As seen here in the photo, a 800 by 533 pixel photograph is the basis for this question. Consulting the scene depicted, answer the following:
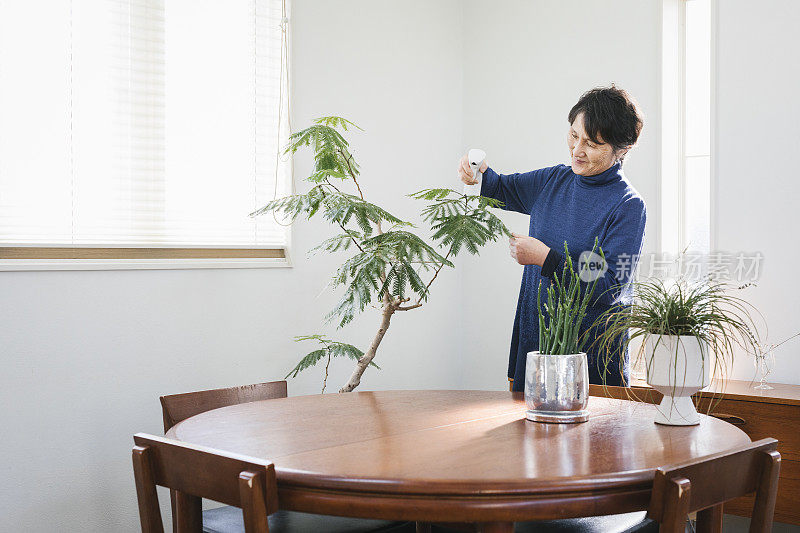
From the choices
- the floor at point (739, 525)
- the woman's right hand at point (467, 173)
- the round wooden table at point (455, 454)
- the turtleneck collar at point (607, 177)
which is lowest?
the floor at point (739, 525)

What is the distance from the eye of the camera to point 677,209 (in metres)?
3.86

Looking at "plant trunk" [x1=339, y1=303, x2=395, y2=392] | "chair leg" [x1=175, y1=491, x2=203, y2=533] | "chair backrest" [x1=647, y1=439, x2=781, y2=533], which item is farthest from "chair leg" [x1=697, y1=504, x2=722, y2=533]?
"plant trunk" [x1=339, y1=303, x2=395, y2=392]

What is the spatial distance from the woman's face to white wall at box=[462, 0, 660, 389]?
1114 mm

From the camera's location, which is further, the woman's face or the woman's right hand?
the woman's right hand

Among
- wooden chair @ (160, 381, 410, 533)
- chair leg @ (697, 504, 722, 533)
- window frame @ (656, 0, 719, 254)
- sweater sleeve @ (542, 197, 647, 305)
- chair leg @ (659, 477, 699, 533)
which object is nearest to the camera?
chair leg @ (659, 477, 699, 533)

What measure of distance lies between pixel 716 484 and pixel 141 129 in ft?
7.93

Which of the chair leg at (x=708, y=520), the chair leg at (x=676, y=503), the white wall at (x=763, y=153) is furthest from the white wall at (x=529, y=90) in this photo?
the chair leg at (x=676, y=503)

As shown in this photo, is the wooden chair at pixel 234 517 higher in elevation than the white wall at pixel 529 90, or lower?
lower

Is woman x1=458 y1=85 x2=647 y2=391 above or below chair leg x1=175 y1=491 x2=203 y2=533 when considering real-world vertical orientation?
above

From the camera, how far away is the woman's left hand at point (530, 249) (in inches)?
104

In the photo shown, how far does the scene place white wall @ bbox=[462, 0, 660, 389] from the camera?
383 cm

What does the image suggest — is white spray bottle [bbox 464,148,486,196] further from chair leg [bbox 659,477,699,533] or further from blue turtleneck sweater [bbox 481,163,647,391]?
chair leg [bbox 659,477,699,533]

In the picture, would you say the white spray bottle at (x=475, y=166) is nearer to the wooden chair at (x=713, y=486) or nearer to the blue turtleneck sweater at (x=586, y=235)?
the blue turtleneck sweater at (x=586, y=235)

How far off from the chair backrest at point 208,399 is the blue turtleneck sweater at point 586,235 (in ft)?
2.95
